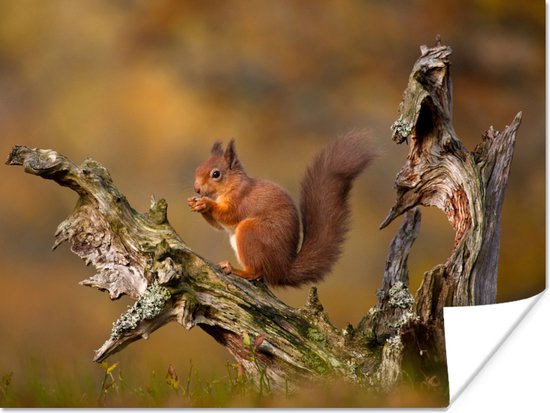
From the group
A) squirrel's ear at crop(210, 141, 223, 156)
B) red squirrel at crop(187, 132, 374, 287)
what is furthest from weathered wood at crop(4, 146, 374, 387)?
squirrel's ear at crop(210, 141, 223, 156)

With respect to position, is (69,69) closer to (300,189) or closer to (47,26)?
(47,26)

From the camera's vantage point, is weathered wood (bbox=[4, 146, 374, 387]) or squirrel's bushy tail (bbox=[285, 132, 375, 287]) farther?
squirrel's bushy tail (bbox=[285, 132, 375, 287])

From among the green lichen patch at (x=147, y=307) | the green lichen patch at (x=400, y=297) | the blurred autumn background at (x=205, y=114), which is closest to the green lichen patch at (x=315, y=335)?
the blurred autumn background at (x=205, y=114)

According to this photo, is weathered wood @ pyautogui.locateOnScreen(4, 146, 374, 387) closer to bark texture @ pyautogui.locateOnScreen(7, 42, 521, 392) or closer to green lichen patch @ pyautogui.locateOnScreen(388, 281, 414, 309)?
bark texture @ pyautogui.locateOnScreen(7, 42, 521, 392)

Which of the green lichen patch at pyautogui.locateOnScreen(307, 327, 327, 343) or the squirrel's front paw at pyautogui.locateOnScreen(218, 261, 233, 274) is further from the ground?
the squirrel's front paw at pyautogui.locateOnScreen(218, 261, 233, 274)

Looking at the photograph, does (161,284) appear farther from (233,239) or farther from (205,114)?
(205,114)

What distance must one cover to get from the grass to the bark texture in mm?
48

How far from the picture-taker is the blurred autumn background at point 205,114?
11.3 feet

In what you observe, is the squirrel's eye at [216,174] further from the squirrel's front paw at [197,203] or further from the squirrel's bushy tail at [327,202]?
the squirrel's bushy tail at [327,202]

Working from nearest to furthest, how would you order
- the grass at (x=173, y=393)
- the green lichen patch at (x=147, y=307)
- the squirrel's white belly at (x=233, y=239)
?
the green lichen patch at (x=147, y=307)
the grass at (x=173, y=393)
the squirrel's white belly at (x=233, y=239)

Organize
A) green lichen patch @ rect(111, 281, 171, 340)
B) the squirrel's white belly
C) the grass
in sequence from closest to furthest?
green lichen patch @ rect(111, 281, 171, 340) → the grass → the squirrel's white belly

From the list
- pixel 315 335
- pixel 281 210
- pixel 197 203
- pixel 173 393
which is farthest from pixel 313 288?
pixel 173 393

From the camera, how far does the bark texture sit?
129 inches

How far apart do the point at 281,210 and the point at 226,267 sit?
0.92ft
